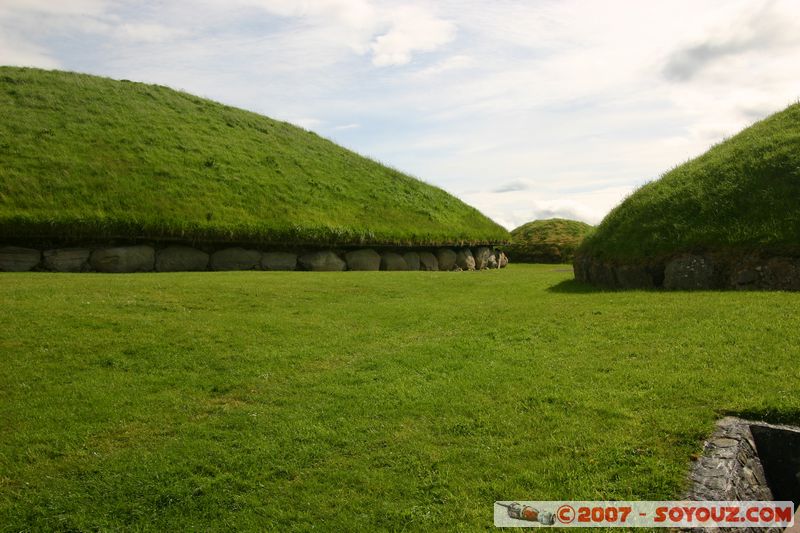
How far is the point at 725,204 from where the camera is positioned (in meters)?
15.3

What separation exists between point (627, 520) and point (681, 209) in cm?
1289

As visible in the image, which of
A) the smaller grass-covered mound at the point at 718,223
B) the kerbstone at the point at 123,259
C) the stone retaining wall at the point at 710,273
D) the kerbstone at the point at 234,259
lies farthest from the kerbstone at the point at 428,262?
the kerbstone at the point at 123,259

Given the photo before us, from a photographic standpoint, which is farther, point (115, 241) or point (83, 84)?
point (83, 84)

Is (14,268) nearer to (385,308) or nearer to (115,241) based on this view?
(115,241)

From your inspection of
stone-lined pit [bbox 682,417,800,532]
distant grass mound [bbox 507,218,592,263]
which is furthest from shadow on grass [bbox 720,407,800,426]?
distant grass mound [bbox 507,218,592,263]

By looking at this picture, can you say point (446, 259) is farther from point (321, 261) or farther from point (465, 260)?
point (321, 261)

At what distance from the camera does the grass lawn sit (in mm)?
5980

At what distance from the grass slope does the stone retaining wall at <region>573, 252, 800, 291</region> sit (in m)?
0.27

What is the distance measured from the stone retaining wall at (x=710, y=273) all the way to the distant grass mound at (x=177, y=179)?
1303 centimetres

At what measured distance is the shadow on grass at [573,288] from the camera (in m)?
16.6

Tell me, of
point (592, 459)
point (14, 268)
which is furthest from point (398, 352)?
point (14, 268)

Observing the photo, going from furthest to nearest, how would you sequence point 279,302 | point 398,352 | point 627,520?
1. point 279,302
2. point 398,352
3. point 627,520

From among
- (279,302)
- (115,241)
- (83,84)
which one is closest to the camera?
(279,302)

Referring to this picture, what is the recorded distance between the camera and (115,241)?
20984 millimetres
